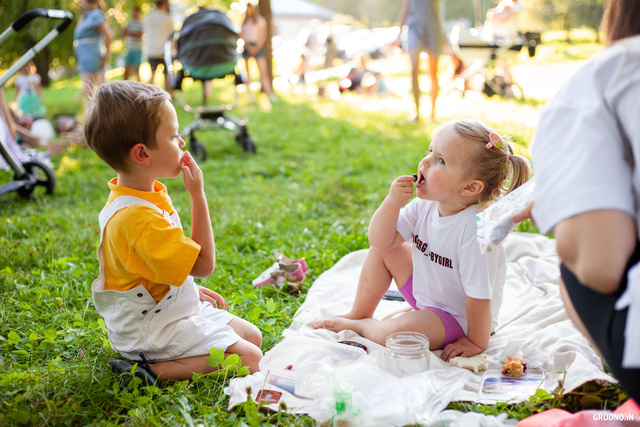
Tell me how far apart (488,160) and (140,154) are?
50.5 inches

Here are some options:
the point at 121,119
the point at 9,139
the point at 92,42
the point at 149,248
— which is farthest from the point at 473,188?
the point at 92,42

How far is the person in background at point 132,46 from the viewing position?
9.77m

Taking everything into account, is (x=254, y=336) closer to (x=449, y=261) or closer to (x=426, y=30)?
(x=449, y=261)

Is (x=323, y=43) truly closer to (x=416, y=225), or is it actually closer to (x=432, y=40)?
(x=432, y=40)

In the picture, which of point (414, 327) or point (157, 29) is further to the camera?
point (157, 29)

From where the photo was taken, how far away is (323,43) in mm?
19766

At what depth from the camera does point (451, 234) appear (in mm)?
2137

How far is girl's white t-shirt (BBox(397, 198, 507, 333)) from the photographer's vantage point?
2.05m

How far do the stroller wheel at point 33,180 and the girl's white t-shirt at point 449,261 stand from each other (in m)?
3.44

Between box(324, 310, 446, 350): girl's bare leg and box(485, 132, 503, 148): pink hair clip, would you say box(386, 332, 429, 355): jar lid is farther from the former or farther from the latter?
box(485, 132, 503, 148): pink hair clip

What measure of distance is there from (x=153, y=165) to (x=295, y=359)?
2.99 feet

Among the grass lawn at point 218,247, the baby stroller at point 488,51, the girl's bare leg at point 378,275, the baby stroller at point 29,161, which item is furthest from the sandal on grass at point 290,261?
the baby stroller at point 488,51

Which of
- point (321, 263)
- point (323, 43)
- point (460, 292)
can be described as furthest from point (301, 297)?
point (323, 43)

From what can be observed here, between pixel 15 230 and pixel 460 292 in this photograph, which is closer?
pixel 460 292
